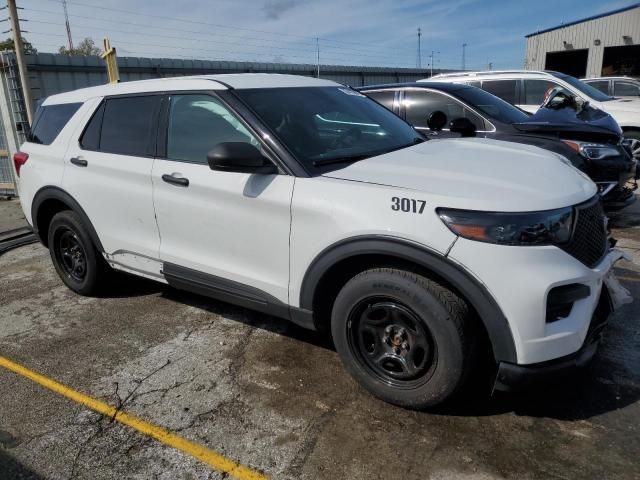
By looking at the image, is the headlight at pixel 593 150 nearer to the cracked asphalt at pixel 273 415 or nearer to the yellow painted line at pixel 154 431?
the cracked asphalt at pixel 273 415

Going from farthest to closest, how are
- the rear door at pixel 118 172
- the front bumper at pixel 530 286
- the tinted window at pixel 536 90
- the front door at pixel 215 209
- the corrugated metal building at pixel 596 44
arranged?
1. the corrugated metal building at pixel 596 44
2. the tinted window at pixel 536 90
3. the rear door at pixel 118 172
4. the front door at pixel 215 209
5. the front bumper at pixel 530 286

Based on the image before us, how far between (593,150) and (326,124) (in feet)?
12.0

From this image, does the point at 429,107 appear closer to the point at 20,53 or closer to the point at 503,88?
the point at 503,88

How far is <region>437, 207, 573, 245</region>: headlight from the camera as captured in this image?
7.81 ft

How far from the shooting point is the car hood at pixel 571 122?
19.9 ft

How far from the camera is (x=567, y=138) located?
240 inches

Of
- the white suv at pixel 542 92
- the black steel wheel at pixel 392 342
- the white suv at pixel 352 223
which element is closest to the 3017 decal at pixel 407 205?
the white suv at pixel 352 223

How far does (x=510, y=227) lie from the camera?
238 cm

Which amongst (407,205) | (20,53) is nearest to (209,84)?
(407,205)

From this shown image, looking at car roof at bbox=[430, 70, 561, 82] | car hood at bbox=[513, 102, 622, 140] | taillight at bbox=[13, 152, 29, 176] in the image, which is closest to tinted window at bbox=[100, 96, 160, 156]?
taillight at bbox=[13, 152, 29, 176]

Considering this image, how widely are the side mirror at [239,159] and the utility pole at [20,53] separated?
7.54 meters

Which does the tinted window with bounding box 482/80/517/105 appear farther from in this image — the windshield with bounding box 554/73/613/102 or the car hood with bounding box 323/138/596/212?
the car hood with bounding box 323/138/596/212

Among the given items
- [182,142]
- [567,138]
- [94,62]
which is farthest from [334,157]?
[94,62]

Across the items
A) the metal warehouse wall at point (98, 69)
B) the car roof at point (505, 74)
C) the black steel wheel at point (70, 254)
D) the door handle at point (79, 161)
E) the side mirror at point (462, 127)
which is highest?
the metal warehouse wall at point (98, 69)
